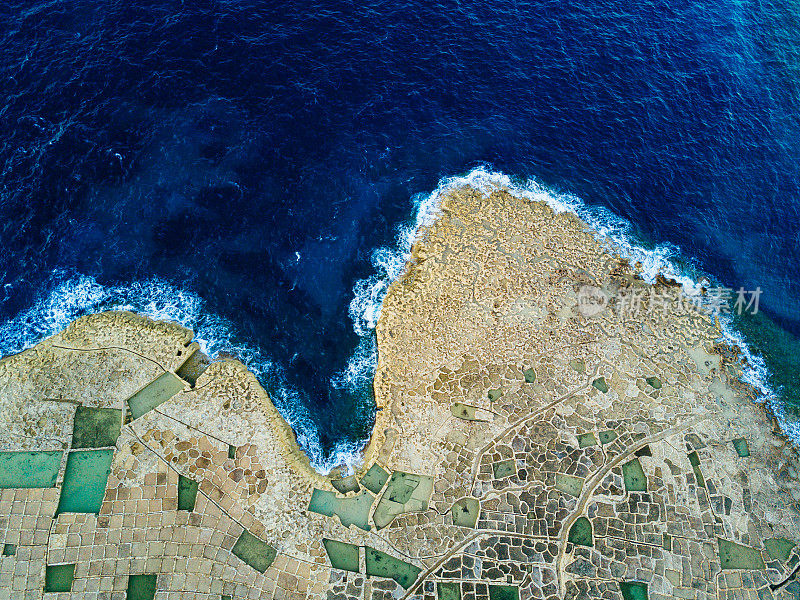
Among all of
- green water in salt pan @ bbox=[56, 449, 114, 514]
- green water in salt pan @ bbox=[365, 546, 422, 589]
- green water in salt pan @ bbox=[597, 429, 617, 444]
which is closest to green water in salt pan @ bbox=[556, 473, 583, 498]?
green water in salt pan @ bbox=[597, 429, 617, 444]

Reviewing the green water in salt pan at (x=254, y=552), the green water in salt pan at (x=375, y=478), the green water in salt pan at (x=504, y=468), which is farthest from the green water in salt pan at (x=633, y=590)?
the green water in salt pan at (x=254, y=552)

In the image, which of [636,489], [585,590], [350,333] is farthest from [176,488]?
[636,489]

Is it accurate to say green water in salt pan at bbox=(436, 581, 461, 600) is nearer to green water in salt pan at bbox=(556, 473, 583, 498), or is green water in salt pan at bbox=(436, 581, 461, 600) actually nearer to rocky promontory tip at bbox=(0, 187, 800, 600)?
rocky promontory tip at bbox=(0, 187, 800, 600)

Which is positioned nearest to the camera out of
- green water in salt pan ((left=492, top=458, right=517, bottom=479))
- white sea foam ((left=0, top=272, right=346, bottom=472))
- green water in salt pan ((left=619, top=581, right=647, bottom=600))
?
green water in salt pan ((left=619, top=581, right=647, bottom=600))

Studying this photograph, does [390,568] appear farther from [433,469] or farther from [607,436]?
[607,436]

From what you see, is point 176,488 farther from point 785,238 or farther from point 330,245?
point 785,238

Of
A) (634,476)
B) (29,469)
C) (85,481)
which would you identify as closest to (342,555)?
(85,481)

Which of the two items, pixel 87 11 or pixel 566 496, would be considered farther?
pixel 87 11
